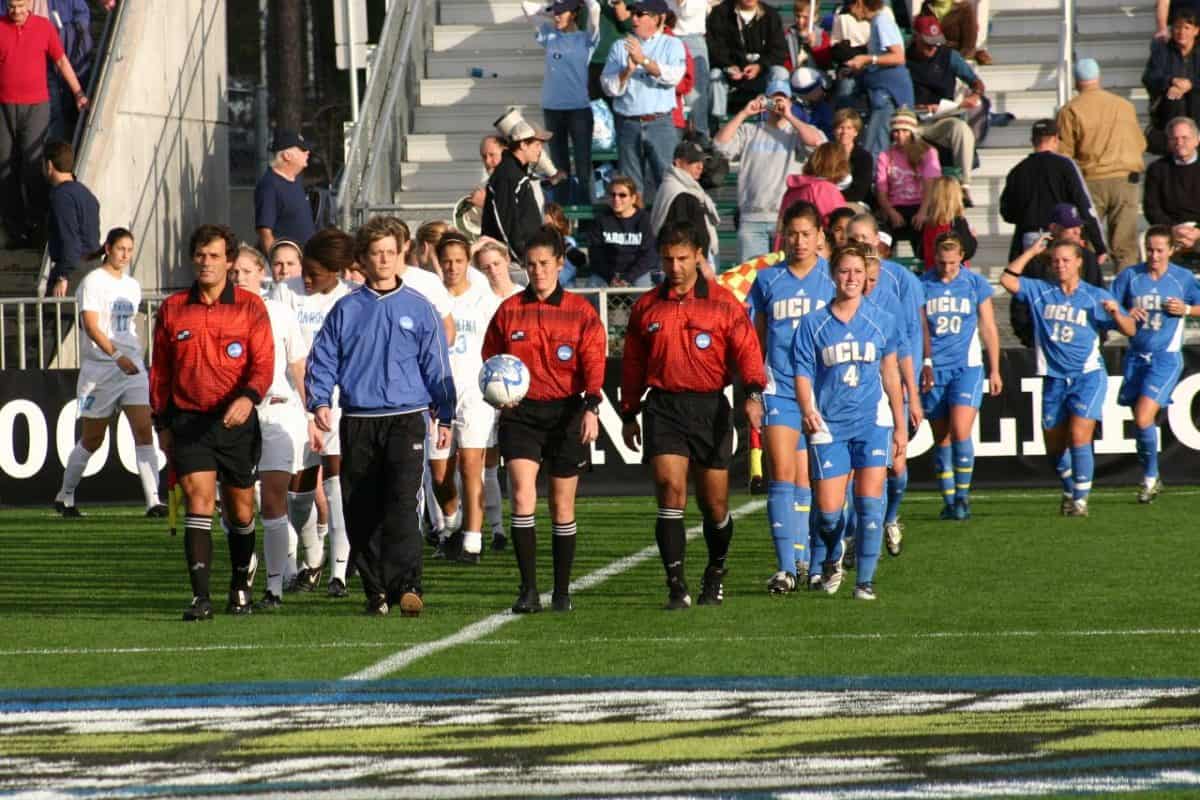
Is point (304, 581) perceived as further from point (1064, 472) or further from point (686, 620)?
point (1064, 472)

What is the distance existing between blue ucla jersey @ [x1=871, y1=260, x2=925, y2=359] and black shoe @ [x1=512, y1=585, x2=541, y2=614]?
2502 mm

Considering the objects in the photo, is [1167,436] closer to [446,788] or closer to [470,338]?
[470,338]

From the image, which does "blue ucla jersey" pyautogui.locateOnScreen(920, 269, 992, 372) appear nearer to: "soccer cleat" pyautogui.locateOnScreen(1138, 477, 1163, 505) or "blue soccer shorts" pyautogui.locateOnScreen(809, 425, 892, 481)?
"soccer cleat" pyautogui.locateOnScreen(1138, 477, 1163, 505)

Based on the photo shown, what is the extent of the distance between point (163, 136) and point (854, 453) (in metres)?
12.4

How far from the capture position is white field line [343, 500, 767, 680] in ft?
31.2

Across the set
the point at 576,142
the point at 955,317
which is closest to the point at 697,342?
the point at 955,317

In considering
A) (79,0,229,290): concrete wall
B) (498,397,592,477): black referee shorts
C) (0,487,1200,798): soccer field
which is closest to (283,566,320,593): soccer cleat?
(0,487,1200,798): soccer field

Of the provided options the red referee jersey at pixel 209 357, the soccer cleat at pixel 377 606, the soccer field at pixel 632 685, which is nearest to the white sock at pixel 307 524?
the soccer field at pixel 632 685

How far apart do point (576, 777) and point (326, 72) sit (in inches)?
1735

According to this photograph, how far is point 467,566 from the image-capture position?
14.2m

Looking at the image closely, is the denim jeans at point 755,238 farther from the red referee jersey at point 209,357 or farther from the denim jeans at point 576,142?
the red referee jersey at point 209,357

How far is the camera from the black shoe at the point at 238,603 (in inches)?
465

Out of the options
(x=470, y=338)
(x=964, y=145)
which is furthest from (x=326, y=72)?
(x=470, y=338)

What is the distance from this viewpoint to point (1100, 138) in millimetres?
20719
